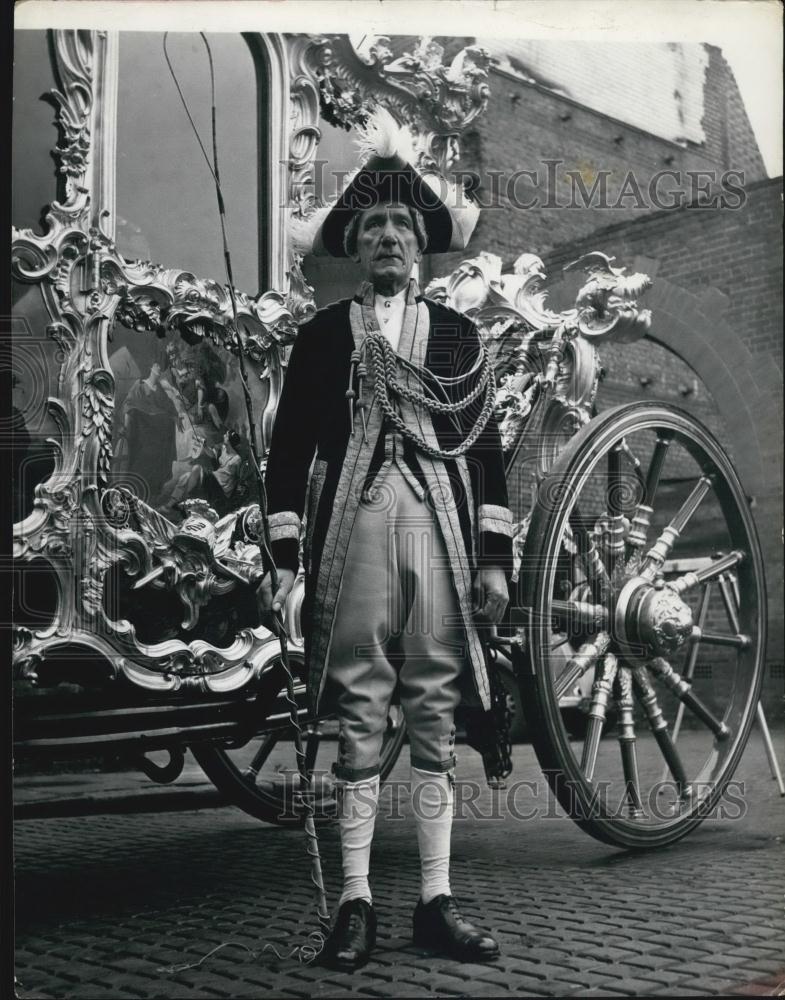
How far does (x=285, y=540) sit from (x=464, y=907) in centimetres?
93

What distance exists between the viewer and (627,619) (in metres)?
3.29

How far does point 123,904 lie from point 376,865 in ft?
2.15

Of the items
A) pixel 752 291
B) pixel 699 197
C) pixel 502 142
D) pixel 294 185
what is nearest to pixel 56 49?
pixel 294 185

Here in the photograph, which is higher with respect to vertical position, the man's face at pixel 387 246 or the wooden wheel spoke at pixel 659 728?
the man's face at pixel 387 246

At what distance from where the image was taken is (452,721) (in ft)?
8.82

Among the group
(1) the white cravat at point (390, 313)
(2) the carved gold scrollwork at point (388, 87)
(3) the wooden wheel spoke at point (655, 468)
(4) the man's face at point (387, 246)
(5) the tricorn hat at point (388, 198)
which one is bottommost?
(3) the wooden wheel spoke at point (655, 468)

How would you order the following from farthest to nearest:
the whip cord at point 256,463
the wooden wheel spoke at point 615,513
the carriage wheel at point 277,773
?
the carriage wheel at point 277,773 → the wooden wheel spoke at point 615,513 → the whip cord at point 256,463

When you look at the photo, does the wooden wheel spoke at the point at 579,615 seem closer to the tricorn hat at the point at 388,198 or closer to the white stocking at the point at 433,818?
the white stocking at the point at 433,818

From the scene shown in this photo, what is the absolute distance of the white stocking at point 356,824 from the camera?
102 inches

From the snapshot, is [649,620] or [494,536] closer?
[494,536]

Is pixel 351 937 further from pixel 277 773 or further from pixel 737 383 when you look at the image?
pixel 737 383

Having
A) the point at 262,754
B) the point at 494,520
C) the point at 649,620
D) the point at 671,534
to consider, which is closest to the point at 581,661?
the point at 649,620

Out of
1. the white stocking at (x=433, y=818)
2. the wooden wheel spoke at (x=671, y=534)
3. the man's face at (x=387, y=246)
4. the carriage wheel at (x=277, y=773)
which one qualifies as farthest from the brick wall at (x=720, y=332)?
the white stocking at (x=433, y=818)

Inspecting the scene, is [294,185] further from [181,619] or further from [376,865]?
[376,865]
